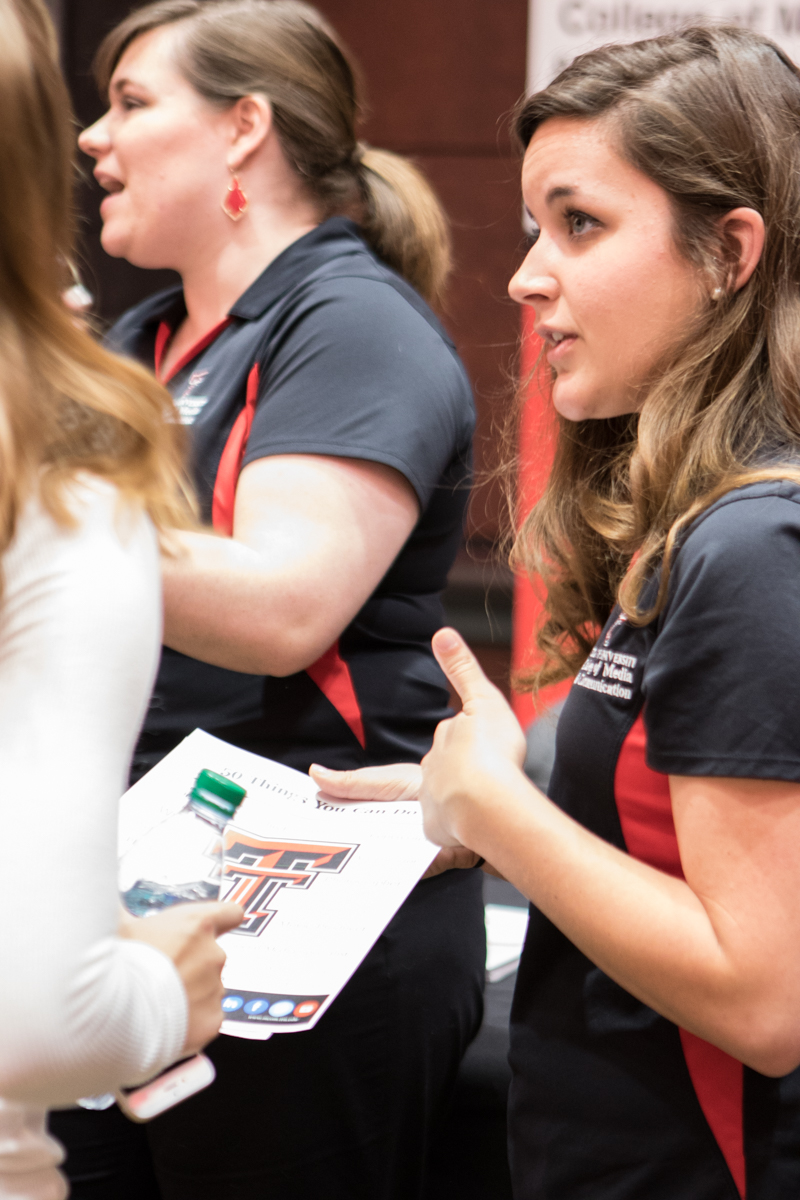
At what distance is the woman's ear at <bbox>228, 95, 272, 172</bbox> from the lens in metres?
1.45

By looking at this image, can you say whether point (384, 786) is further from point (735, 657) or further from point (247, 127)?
point (247, 127)

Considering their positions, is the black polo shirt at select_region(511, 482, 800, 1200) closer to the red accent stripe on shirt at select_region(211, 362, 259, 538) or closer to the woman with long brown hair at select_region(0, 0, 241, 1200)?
the woman with long brown hair at select_region(0, 0, 241, 1200)

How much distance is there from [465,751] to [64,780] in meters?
0.42

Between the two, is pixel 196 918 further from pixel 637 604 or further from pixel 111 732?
pixel 637 604

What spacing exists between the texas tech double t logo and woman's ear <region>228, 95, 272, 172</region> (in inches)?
33.5

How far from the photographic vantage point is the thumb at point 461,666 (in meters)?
0.96

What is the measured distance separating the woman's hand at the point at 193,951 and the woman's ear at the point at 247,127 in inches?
41.7

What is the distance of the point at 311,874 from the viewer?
3.41 feet

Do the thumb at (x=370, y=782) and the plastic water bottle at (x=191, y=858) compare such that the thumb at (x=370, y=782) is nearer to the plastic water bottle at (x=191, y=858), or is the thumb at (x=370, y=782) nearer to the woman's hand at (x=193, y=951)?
the plastic water bottle at (x=191, y=858)

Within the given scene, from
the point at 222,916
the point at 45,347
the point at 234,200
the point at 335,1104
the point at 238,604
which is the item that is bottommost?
the point at 335,1104

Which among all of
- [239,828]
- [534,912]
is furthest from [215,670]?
[534,912]

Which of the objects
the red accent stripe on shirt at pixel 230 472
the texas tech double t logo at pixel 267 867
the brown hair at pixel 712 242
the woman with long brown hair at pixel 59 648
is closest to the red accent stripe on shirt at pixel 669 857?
the brown hair at pixel 712 242

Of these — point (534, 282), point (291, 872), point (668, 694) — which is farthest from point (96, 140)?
point (668, 694)

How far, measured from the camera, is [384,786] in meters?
1.18
